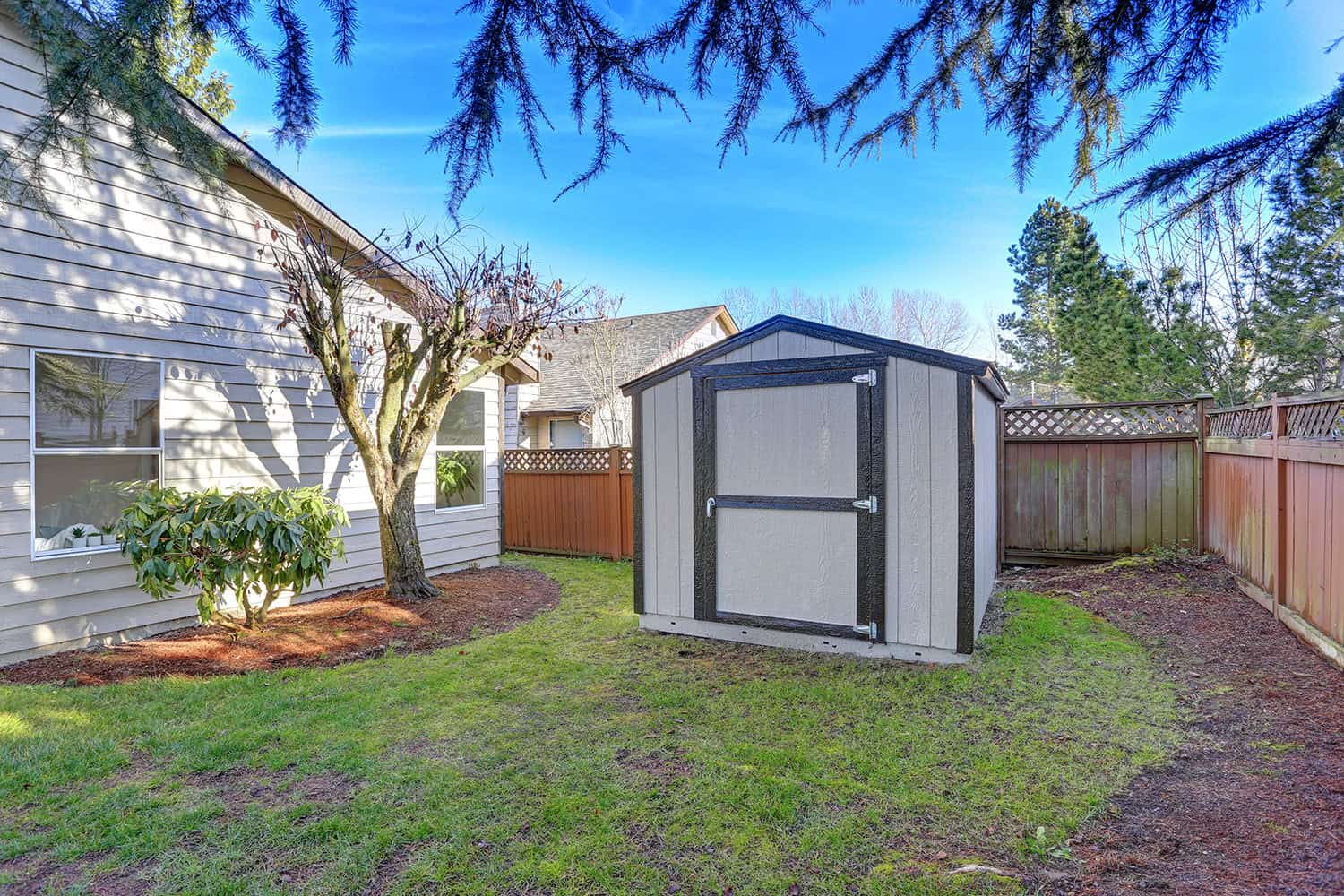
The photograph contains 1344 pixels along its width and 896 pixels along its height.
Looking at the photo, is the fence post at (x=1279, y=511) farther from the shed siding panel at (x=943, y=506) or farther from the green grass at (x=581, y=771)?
the shed siding panel at (x=943, y=506)

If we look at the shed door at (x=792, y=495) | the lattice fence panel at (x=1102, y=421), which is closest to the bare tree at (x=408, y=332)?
the shed door at (x=792, y=495)

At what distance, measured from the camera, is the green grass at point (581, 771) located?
7.23ft

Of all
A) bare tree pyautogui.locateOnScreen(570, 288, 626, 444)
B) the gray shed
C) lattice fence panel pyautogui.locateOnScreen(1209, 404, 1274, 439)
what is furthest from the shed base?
bare tree pyautogui.locateOnScreen(570, 288, 626, 444)

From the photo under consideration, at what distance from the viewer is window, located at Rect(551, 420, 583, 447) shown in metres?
15.2

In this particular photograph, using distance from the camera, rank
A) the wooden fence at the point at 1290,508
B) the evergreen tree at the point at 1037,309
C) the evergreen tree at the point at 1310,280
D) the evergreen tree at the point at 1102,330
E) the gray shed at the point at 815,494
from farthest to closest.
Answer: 1. the evergreen tree at the point at 1037,309
2. the evergreen tree at the point at 1102,330
3. the gray shed at the point at 815,494
4. the wooden fence at the point at 1290,508
5. the evergreen tree at the point at 1310,280

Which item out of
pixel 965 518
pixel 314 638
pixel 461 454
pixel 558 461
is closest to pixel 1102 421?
pixel 965 518

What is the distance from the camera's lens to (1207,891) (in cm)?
200

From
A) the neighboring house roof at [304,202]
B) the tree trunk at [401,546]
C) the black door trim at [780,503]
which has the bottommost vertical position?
the tree trunk at [401,546]

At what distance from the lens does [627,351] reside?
52.8 feet

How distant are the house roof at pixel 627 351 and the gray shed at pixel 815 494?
31.0 feet

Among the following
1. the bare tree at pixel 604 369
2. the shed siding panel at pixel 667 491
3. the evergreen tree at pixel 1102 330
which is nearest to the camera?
the shed siding panel at pixel 667 491

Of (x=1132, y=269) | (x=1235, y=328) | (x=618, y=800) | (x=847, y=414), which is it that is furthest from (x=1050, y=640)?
(x=1132, y=269)

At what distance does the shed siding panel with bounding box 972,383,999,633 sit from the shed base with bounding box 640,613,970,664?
43 cm

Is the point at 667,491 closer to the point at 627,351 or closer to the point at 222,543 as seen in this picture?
the point at 222,543
